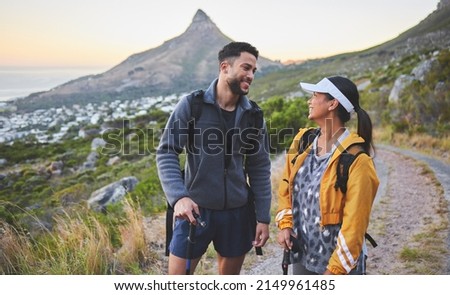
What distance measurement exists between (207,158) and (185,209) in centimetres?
31

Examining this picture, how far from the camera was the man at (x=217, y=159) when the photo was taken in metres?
2.00

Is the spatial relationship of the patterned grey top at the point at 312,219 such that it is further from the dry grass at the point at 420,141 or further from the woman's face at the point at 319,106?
the dry grass at the point at 420,141

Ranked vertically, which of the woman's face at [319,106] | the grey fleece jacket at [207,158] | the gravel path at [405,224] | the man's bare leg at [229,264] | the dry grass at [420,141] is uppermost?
the woman's face at [319,106]

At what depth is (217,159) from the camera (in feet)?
6.83

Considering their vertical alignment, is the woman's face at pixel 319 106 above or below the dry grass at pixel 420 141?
above

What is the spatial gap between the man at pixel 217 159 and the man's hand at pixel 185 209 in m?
0.04

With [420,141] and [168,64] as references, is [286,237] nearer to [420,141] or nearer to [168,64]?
[420,141]

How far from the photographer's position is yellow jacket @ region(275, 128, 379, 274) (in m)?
1.64

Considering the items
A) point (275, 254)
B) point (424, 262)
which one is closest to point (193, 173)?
point (275, 254)

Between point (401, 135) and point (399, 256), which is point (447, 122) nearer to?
point (401, 135)

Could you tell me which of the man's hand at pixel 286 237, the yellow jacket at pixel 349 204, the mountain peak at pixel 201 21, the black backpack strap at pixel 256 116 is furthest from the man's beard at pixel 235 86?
the mountain peak at pixel 201 21

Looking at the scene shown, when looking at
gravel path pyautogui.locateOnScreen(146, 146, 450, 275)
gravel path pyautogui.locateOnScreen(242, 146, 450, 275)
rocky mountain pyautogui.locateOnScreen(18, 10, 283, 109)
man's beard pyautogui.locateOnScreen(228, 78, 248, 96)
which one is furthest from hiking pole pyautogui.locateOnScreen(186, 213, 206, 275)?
rocky mountain pyautogui.locateOnScreen(18, 10, 283, 109)

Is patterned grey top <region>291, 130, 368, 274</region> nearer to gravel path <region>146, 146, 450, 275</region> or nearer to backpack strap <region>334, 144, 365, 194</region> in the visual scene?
backpack strap <region>334, 144, 365, 194</region>

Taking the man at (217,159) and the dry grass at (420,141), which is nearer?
the man at (217,159)
